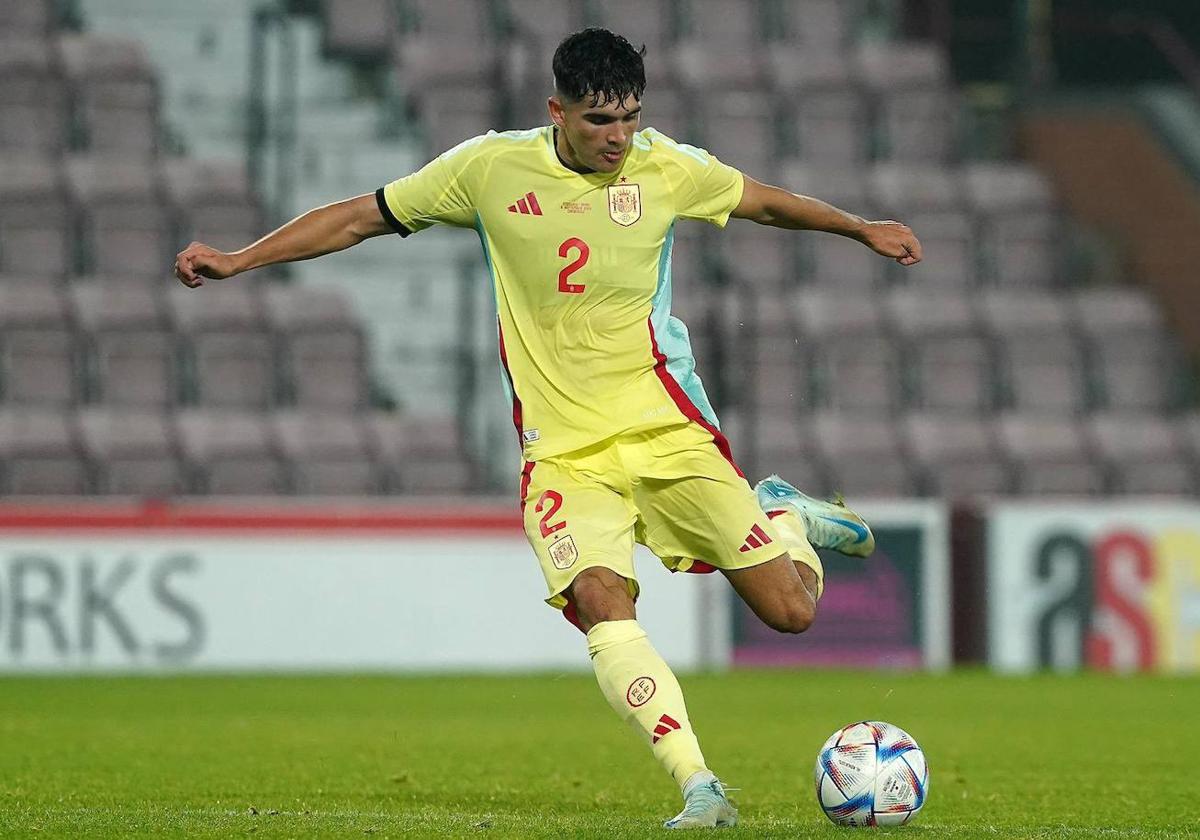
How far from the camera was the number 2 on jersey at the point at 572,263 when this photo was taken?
593 cm

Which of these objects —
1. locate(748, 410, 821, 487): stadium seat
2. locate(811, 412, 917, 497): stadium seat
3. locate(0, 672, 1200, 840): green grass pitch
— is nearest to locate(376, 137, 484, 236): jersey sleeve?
locate(0, 672, 1200, 840): green grass pitch

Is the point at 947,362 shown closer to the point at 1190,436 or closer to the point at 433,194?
the point at 1190,436

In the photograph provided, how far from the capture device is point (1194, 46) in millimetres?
19656

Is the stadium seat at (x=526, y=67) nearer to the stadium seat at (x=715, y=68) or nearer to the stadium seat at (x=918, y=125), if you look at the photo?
the stadium seat at (x=715, y=68)

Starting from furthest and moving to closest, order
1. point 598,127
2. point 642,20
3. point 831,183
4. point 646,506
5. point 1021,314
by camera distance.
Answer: point 642,20 → point 831,183 → point 1021,314 → point 646,506 → point 598,127

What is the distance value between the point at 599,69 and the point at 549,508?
1230 millimetres

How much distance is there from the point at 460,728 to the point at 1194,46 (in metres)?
12.5

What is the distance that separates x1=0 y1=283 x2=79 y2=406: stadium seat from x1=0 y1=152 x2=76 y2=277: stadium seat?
0.47 meters

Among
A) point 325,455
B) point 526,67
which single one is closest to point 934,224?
point 526,67

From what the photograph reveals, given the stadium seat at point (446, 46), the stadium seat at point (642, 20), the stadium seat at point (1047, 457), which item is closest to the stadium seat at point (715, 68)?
the stadium seat at point (642, 20)

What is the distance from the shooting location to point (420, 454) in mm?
16047

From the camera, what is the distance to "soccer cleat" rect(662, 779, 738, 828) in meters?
5.30

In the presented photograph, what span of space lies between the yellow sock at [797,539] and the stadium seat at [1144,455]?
10.8 m

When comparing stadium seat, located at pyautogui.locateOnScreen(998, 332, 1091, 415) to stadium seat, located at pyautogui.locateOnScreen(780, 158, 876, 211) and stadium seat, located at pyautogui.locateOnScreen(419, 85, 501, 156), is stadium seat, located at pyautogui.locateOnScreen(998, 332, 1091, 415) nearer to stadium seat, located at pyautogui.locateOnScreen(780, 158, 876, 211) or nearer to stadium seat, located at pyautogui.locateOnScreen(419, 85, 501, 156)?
stadium seat, located at pyautogui.locateOnScreen(780, 158, 876, 211)
